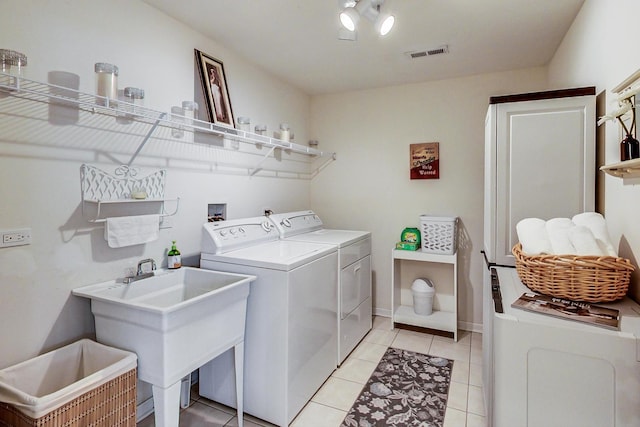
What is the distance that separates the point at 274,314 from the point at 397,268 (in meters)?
1.96

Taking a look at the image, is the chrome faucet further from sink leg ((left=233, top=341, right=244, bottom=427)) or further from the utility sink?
sink leg ((left=233, top=341, right=244, bottom=427))

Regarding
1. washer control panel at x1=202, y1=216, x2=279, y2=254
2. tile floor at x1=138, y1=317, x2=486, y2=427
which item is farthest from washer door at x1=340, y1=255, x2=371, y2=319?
washer control panel at x1=202, y1=216, x2=279, y2=254

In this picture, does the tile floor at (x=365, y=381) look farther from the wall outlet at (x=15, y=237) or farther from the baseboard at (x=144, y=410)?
the wall outlet at (x=15, y=237)

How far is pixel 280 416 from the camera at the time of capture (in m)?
1.94

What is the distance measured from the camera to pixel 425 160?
3393 mm

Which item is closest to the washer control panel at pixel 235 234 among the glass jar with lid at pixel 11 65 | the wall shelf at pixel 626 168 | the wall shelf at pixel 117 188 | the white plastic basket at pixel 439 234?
the wall shelf at pixel 117 188

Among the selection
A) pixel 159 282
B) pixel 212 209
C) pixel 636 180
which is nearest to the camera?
pixel 636 180

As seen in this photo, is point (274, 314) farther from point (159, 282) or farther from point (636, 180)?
point (636, 180)

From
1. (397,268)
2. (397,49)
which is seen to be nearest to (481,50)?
(397,49)

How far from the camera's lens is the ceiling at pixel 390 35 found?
2.04 m

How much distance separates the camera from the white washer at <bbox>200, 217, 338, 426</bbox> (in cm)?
194

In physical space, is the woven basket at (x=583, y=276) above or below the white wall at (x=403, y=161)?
below

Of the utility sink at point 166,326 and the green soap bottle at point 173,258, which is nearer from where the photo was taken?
the utility sink at point 166,326

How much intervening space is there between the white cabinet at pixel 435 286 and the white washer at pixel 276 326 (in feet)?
3.81
